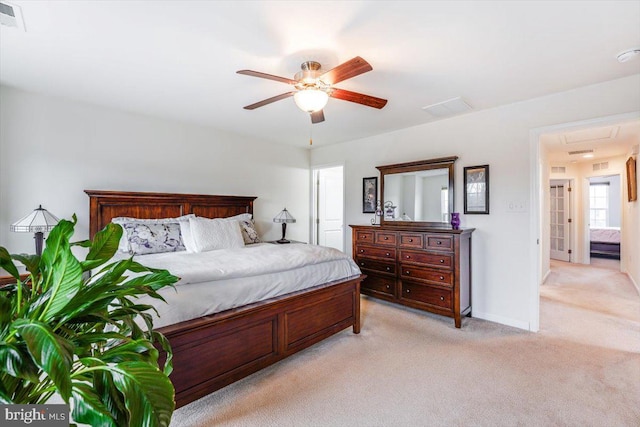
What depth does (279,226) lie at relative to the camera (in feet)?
17.3

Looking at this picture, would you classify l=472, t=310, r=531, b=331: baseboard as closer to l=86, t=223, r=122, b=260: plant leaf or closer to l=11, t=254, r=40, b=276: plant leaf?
l=86, t=223, r=122, b=260: plant leaf

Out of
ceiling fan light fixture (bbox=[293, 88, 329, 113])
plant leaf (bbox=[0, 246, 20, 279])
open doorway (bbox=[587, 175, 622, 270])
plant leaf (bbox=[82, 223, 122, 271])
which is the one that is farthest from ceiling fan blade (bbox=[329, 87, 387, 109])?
open doorway (bbox=[587, 175, 622, 270])

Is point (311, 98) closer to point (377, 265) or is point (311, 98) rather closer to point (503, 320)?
point (377, 265)

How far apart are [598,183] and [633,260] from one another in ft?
16.6

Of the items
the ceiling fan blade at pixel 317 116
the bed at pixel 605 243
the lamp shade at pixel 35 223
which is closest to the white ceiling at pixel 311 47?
the ceiling fan blade at pixel 317 116

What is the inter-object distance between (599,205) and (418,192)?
8209 mm

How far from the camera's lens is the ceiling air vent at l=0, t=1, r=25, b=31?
5.84ft

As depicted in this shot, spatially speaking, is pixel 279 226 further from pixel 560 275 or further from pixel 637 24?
pixel 560 275

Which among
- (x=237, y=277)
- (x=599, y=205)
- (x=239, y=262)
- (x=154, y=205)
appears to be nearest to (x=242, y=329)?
(x=237, y=277)

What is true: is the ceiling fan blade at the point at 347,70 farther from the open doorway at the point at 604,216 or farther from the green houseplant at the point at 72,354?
the open doorway at the point at 604,216

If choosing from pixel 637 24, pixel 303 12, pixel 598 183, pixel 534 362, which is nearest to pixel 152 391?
pixel 303 12

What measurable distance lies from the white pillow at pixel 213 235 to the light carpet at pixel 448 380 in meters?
1.42

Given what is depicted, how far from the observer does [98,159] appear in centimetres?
349

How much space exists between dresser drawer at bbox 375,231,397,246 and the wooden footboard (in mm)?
1194
